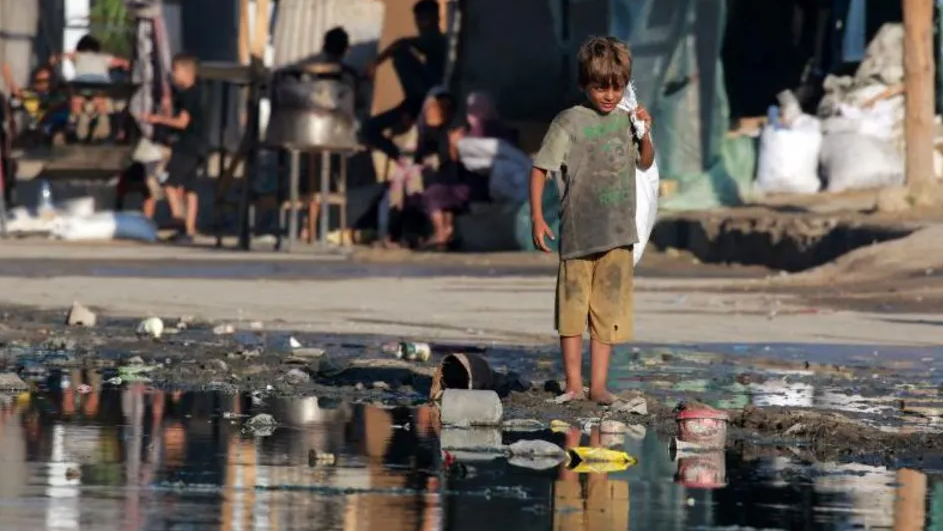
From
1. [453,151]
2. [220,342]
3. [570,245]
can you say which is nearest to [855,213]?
[453,151]

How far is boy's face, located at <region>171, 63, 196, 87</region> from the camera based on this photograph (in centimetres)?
2697

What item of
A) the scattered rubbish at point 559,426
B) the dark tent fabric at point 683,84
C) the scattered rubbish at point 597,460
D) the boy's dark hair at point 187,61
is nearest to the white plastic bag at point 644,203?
the scattered rubbish at point 559,426

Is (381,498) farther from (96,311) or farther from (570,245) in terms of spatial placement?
(96,311)

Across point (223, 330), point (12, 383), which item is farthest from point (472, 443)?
point (223, 330)

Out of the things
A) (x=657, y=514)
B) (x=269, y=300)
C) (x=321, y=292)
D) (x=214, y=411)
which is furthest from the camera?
(x=321, y=292)

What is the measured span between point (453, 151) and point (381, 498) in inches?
681

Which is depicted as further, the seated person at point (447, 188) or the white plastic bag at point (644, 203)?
the seated person at point (447, 188)

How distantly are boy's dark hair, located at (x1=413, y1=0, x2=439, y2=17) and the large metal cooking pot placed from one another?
312 centimetres

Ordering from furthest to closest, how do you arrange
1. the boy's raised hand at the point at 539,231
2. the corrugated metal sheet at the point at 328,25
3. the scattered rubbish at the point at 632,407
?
the corrugated metal sheet at the point at 328,25 → the boy's raised hand at the point at 539,231 → the scattered rubbish at the point at 632,407

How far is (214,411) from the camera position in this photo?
9.08 m

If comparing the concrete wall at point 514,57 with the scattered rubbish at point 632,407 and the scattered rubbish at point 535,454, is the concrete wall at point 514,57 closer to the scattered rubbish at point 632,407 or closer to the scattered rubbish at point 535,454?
the scattered rubbish at point 632,407

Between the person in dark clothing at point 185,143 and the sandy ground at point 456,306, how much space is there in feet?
21.0

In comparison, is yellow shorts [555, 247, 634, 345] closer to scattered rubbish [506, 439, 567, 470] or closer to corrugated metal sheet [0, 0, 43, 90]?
scattered rubbish [506, 439, 567, 470]

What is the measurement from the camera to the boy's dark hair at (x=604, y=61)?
30.9ft
